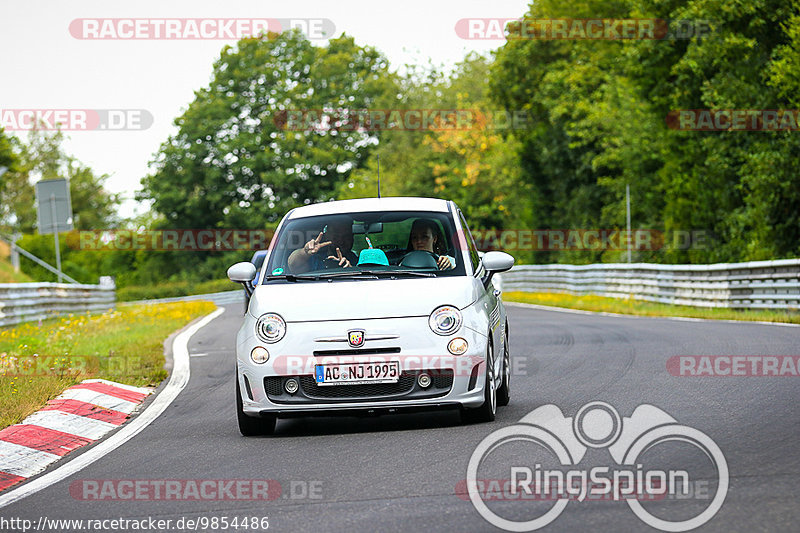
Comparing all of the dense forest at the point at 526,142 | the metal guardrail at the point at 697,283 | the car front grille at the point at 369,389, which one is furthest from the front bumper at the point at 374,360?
the dense forest at the point at 526,142

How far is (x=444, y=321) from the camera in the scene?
821 centimetres

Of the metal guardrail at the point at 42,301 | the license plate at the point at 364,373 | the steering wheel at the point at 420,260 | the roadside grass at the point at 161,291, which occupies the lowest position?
the roadside grass at the point at 161,291

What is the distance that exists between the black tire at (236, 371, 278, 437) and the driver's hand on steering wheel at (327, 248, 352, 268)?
1298 mm

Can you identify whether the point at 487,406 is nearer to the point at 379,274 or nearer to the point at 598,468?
the point at 379,274

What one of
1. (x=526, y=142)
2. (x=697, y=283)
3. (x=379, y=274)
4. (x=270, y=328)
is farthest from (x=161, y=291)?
(x=270, y=328)

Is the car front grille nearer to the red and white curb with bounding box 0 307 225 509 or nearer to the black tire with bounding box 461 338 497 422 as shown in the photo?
the black tire with bounding box 461 338 497 422

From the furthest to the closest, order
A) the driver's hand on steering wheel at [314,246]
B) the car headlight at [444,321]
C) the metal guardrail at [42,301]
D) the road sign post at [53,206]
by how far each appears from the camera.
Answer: the road sign post at [53,206]
the metal guardrail at [42,301]
the driver's hand on steering wheel at [314,246]
the car headlight at [444,321]

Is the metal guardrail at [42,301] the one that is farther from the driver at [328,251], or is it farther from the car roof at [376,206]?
the driver at [328,251]

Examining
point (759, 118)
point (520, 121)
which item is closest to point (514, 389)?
point (759, 118)

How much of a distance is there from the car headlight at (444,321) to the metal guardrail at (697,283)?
13094 millimetres

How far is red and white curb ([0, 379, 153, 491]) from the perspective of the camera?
7805 mm

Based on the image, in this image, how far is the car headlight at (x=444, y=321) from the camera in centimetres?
819

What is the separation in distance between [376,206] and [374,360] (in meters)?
1.89

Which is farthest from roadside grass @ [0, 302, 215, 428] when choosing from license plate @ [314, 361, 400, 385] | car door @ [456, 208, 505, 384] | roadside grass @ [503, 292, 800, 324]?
roadside grass @ [503, 292, 800, 324]
